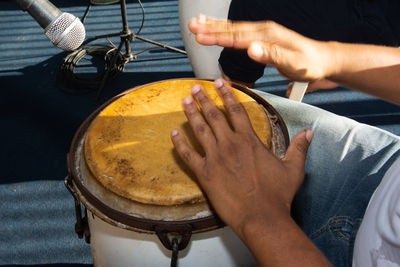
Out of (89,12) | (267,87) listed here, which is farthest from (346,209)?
(89,12)

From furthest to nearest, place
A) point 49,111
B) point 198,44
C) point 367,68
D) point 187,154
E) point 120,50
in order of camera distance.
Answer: point 120,50 → point 49,111 → point 198,44 → point 367,68 → point 187,154

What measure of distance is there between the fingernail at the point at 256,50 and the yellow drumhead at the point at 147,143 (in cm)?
13

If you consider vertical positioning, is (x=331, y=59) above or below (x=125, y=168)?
above

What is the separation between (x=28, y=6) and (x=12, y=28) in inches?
73.5

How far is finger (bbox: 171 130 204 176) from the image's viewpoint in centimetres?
66

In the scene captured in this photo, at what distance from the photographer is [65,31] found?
0.97m

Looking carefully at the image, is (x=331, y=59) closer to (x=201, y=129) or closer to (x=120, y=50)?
(x=201, y=129)

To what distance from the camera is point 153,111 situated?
83 cm

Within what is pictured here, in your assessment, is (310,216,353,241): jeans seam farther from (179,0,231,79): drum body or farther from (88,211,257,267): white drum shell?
(179,0,231,79): drum body

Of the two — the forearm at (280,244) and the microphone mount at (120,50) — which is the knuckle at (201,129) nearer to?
the forearm at (280,244)

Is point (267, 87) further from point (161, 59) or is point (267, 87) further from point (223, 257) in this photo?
point (223, 257)

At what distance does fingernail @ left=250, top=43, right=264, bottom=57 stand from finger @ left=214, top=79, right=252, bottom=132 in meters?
0.09

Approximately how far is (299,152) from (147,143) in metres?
0.31

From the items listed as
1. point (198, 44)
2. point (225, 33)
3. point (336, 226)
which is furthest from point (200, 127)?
point (198, 44)
